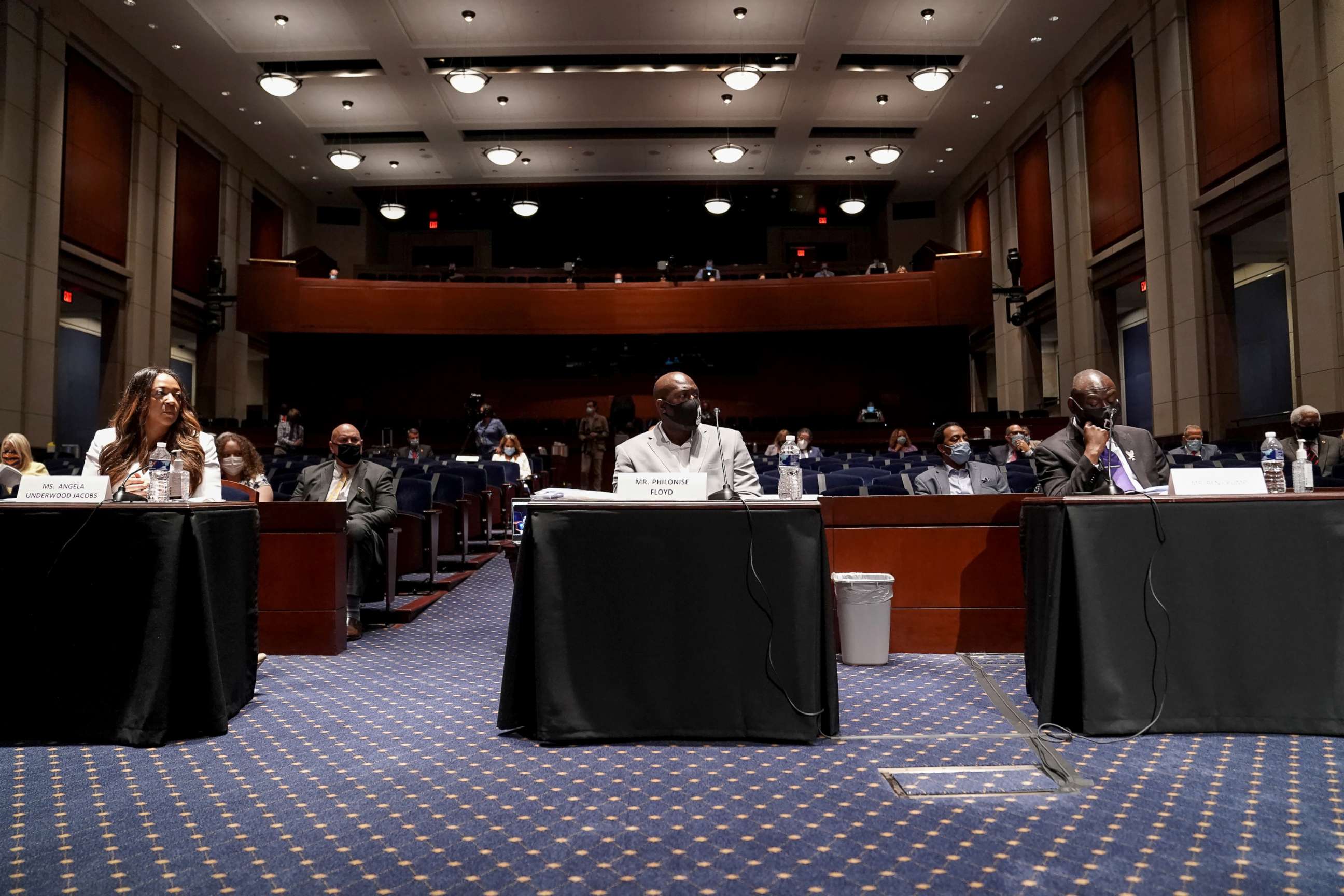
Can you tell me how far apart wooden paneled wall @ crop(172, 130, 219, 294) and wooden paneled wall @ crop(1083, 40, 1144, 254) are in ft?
47.3

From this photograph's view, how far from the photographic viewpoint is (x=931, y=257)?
15.7m

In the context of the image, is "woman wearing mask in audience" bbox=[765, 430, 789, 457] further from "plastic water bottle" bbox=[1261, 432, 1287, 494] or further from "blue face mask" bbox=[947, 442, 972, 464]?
"plastic water bottle" bbox=[1261, 432, 1287, 494]

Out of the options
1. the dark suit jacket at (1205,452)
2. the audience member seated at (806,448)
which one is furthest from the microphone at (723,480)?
the audience member seated at (806,448)

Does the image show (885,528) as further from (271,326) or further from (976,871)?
(271,326)

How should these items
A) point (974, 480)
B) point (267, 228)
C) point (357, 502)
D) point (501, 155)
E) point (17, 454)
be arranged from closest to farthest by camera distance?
point (357, 502) < point (974, 480) < point (17, 454) < point (501, 155) < point (267, 228)

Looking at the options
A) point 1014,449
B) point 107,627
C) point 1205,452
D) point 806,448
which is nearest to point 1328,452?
point 1205,452

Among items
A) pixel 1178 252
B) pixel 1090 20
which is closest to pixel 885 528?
pixel 1178 252

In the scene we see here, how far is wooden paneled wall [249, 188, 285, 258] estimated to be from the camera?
662 inches

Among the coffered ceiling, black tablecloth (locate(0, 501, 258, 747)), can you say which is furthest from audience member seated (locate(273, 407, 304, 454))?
black tablecloth (locate(0, 501, 258, 747))

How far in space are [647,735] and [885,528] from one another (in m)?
2.00

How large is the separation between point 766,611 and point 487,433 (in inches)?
377

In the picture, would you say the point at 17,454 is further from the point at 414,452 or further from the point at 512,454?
the point at 414,452

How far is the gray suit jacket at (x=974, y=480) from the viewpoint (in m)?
4.97

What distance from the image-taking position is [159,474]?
298 cm
